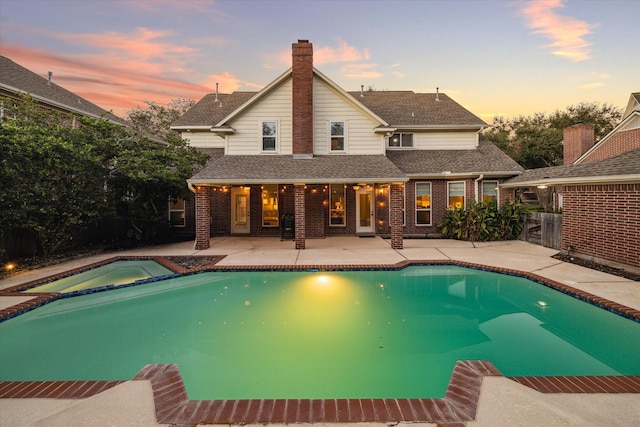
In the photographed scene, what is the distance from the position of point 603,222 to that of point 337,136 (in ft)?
31.5

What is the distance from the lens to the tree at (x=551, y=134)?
30.5 m

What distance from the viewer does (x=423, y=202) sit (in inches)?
559

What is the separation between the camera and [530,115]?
3781 centimetres

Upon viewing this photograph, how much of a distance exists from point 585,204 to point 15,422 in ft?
42.8

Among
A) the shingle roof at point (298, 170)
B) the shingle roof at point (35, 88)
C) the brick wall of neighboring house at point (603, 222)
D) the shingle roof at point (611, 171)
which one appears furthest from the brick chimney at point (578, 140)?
the shingle roof at point (35, 88)

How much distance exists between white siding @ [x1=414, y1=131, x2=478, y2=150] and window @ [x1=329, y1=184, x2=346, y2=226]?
16.0 ft

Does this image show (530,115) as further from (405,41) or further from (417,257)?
(417,257)

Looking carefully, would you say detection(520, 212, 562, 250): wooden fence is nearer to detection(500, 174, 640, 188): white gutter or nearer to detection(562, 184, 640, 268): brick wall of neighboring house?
detection(562, 184, 640, 268): brick wall of neighboring house

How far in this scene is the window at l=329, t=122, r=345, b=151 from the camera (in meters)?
12.8

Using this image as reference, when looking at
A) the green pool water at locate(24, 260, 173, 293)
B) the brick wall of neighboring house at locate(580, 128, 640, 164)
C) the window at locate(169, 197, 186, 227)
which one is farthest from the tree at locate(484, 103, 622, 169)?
the green pool water at locate(24, 260, 173, 293)

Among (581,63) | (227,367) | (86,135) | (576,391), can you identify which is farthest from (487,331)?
(581,63)

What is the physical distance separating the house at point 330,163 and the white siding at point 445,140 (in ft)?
0.18

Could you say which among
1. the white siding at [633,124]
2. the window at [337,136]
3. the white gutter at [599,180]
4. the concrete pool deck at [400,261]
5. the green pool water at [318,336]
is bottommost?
the green pool water at [318,336]

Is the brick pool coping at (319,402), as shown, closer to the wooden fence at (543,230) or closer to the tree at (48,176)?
the tree at (48,176)
